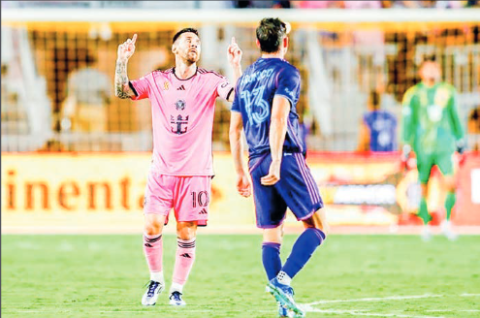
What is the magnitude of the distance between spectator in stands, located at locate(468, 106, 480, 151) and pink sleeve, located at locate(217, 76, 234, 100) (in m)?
11.7

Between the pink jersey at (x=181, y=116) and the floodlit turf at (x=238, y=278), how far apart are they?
1060 mm

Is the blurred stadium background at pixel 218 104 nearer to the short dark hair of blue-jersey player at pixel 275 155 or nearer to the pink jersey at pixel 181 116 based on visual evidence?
the pink jersey at pixel 181 116

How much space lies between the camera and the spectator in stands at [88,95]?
20.8 m

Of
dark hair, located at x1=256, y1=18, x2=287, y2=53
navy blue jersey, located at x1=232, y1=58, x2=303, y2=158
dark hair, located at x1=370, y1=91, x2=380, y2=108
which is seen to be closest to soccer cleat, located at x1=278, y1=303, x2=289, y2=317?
navy blue jersey, located at x1=232, y1=58, x2=303, y2=158

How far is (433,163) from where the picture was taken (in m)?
16.2

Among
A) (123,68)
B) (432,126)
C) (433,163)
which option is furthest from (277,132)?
(433,163)

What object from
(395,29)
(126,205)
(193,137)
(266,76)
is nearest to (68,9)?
(126,205)

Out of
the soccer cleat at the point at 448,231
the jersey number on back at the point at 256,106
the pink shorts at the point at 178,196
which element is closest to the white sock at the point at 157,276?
the pink shorts at the point at 178,196

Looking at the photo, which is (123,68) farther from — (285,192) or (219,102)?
(219,102)

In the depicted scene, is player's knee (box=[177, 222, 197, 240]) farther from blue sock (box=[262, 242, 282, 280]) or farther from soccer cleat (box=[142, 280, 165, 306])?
blue sock (box=[262, 242, 282, 280])

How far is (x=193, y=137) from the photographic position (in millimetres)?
9430

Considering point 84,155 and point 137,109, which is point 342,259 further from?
point 137,109

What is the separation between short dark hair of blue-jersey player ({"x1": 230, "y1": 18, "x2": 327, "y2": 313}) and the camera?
316 inches

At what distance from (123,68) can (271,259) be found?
1.91 meters
